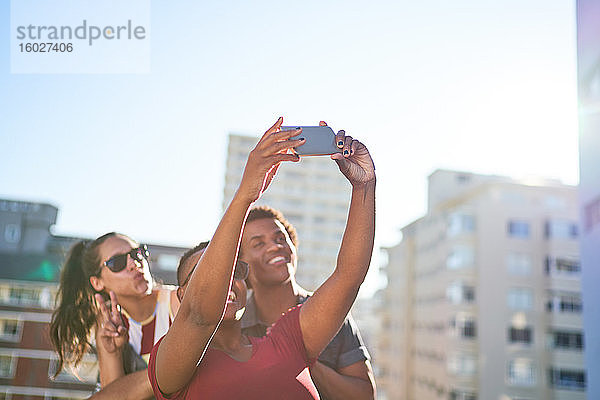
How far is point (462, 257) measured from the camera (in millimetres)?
37469

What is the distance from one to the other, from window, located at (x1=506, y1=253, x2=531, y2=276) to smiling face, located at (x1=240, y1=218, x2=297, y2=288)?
36772 millimetres

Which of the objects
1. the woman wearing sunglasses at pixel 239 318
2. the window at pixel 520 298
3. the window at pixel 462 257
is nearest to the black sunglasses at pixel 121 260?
the woman wearing sunglasses at pixel 239 318

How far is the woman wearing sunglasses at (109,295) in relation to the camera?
2104 mm

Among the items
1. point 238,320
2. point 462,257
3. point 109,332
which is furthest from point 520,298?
point 238,320

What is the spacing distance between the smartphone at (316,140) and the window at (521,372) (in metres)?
36.8

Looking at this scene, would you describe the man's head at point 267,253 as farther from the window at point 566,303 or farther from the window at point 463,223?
the window at point 463,223

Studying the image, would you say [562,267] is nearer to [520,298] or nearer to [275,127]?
[520,298]

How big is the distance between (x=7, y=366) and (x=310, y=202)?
38256 millimetres

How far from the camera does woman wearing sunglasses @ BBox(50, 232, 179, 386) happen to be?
2.10 meters

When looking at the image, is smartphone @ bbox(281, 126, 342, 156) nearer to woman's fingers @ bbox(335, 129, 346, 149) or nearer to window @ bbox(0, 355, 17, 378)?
woman's fingers @ bbox(335, 129, 346, 149)

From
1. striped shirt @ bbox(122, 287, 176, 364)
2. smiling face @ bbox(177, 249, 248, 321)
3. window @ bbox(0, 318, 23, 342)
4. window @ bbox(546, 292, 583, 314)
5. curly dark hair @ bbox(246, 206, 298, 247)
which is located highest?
curly dark hair @ bbox(246, 206, 298, 247)

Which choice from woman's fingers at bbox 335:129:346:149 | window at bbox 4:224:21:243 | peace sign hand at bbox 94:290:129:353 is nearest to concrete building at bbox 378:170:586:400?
window at bbox 4:224:21:243

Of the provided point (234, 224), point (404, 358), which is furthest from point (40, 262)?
point (234, 224)

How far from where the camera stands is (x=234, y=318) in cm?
134
